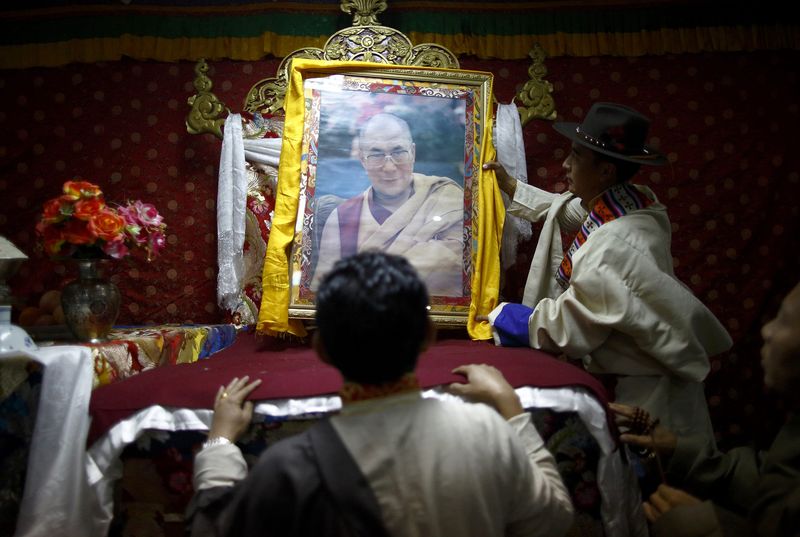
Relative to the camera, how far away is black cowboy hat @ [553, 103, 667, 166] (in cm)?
229

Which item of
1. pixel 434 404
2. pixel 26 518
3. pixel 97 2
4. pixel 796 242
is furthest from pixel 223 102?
pixel 796 242

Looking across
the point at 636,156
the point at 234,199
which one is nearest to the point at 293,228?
the point at 234,199

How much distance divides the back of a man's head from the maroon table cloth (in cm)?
55

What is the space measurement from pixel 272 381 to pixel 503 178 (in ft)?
4.53

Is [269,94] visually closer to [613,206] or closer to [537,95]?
[537,95]

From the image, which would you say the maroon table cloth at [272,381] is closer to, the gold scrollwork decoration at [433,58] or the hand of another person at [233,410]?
the hand of another person at [233,410]

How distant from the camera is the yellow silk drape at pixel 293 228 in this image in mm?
2439

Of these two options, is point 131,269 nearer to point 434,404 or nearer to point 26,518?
point 26,518

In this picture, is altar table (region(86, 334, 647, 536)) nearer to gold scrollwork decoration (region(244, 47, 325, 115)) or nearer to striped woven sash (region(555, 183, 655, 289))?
striped woven sash (region(555, 183, 655, 289))

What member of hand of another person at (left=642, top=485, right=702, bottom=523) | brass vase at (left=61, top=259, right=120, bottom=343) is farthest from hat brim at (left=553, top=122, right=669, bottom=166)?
brass vase at (left=61, top=259, right=120, bottom=343)

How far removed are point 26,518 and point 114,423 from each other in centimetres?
34

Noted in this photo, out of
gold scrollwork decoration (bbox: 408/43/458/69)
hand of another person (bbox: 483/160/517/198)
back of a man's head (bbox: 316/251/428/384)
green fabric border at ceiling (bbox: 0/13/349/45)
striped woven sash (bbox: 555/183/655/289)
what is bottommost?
back of a man's head (bbox: 316/251/428/384)

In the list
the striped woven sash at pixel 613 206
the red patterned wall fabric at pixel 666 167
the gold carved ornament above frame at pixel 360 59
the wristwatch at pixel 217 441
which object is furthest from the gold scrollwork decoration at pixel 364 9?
the wristwatch at pixel 217 441

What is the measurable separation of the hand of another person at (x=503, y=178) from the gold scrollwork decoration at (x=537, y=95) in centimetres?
40
